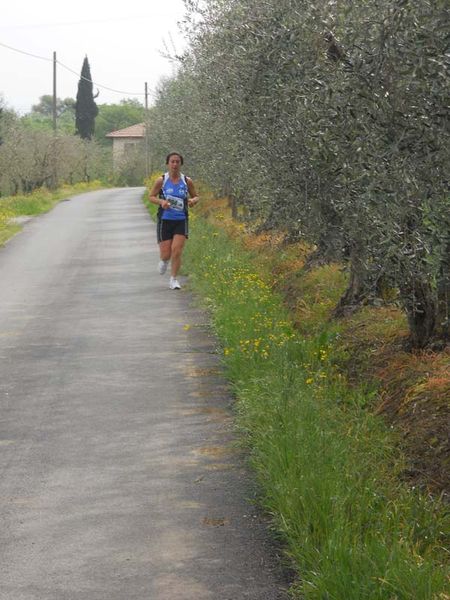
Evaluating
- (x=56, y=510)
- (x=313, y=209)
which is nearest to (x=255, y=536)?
(x=56, y=510)

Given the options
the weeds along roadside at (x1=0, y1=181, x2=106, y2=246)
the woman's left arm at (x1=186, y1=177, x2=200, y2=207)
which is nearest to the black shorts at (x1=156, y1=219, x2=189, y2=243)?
the woman's left arm at (x1=186, y1=177, x2=200, y2=207)

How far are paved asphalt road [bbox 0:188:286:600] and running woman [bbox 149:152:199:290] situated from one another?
1.25 m

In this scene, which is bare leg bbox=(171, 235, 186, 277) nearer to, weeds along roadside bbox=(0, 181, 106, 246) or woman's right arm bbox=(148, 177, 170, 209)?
woman's right arm bbox=(148, 177, 170, 209)

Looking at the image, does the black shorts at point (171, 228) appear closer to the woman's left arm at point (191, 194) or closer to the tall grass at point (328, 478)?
the woman's left arm at point (191, 194)

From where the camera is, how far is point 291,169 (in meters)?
9.35

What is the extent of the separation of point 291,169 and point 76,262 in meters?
11.4

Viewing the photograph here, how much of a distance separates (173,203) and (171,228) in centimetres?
50

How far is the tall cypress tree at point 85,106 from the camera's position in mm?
101875

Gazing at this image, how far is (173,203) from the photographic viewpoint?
15.0 metres

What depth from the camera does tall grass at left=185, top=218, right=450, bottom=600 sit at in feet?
15.2

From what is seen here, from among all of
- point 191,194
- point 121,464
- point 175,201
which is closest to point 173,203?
point 175,201

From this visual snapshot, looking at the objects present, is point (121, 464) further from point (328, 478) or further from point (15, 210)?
point (15, 210)

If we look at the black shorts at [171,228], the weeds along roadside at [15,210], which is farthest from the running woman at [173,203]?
the weeds along roadside at [15,210]

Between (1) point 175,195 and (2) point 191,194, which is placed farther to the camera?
(2) point 191,194
